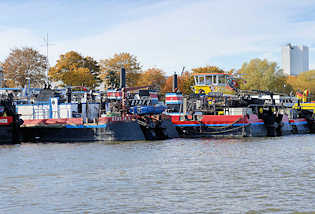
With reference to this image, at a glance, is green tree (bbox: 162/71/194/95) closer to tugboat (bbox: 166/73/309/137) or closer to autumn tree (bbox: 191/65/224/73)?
autumn tree (bbox: 191/65/224/73)

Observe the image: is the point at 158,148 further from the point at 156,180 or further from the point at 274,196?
the point at 274,196

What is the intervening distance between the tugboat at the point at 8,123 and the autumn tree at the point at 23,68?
4213 cm

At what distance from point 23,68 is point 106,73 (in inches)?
665

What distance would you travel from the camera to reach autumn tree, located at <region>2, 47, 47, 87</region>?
82562 millimetres

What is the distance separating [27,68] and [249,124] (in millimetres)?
47795

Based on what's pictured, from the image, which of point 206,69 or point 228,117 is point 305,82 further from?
point 228,117

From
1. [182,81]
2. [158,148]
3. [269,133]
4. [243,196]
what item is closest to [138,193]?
[243,196]

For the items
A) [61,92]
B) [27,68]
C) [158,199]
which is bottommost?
[158,199]

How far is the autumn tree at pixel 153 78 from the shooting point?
98.0 m

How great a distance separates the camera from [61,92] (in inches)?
1986

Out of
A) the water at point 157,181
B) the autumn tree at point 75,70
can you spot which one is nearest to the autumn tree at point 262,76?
the autumn tree at point 75,70

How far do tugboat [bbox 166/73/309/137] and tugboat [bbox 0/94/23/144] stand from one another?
15.2 meters

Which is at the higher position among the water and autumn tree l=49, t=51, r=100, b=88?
autumn tree l=49, t=51, r=100, b=88

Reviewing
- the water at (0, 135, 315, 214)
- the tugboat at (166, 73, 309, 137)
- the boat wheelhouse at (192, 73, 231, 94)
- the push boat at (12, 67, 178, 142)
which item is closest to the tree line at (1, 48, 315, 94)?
the boat wheelhouse at (192, 73, 231, 94)
